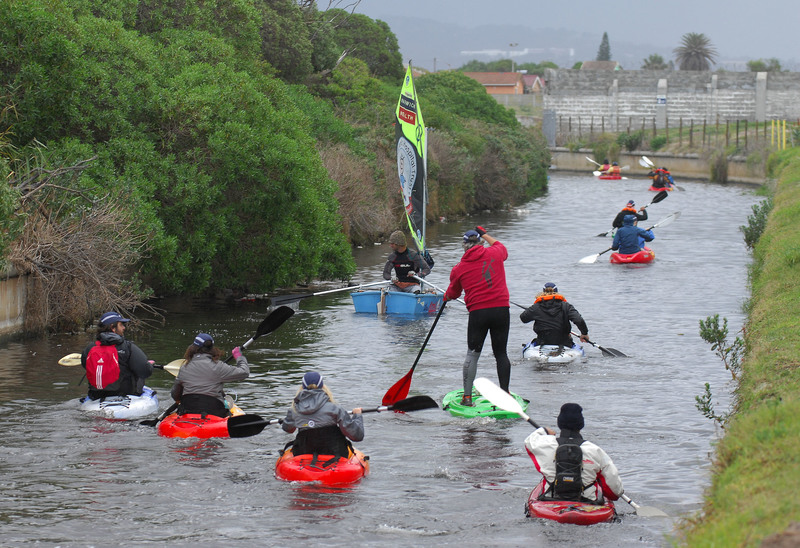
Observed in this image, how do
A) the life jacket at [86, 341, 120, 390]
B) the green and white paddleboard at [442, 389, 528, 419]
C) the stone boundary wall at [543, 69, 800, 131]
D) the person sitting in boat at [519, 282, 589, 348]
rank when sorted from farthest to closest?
1. the stone boundary wall at [543, 69, 800, 131]
2. the person sitting in boat at [519, 282, 589, 348]
3. the green and white paddleboard at [442, 389, 528, 419]
4. the life jacket at [86, 341, 120, 390]

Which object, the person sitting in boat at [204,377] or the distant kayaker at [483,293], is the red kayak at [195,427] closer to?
the person sitting in boat at [204,377]

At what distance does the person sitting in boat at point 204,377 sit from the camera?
43.1 ft

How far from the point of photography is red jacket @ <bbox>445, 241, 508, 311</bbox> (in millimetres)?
13961

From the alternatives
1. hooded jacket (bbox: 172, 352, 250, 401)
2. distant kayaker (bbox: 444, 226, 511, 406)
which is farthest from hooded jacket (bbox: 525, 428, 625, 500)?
hooded jacket (bbox: 172, 352, 250, 401)

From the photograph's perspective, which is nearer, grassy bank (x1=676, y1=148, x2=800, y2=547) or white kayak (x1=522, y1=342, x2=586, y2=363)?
grassy bank (x1=676, y1=148, x2=800, y2=547)

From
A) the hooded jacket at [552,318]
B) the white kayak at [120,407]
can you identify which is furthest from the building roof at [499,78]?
the white kayak at [120,407]

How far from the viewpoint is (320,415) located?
11.3 meters

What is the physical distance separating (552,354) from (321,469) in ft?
25.5

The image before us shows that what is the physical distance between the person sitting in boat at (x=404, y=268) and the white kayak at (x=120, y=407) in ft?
29.8

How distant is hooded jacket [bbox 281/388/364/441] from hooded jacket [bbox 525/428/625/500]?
2152 millimetres

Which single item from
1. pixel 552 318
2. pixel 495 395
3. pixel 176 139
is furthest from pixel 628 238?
pixel 495 395

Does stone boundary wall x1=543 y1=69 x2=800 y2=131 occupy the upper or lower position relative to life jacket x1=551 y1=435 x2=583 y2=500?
upper

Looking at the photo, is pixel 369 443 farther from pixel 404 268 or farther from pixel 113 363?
pixel 404 268

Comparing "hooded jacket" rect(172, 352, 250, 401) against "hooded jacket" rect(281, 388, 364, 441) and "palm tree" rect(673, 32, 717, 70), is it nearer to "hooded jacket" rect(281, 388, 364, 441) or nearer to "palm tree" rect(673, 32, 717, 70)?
"hooded jacket" rect(281, 388, 364, 441)
